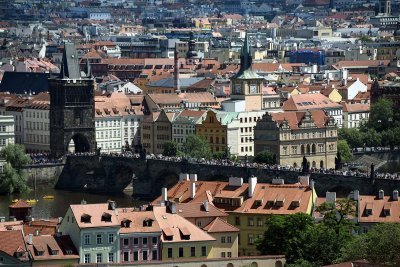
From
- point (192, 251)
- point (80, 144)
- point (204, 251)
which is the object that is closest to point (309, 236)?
point (204, 251)

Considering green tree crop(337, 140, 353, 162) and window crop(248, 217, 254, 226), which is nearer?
window crop(248, 217, 254, 226)

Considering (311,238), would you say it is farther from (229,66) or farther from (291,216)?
(229,66)

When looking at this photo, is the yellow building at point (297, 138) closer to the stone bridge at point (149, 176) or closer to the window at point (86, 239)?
the stone bridge at point (149, 176)

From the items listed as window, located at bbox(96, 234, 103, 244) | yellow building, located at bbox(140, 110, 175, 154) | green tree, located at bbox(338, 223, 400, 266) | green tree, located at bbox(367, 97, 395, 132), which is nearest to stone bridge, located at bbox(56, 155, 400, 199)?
yellow building, located at bbox(140, 110, 175, 154)

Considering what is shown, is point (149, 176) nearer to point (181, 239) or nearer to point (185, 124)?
point (185, 124)

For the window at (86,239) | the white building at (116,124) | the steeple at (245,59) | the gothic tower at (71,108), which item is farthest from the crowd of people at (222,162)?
the window at (86,239)

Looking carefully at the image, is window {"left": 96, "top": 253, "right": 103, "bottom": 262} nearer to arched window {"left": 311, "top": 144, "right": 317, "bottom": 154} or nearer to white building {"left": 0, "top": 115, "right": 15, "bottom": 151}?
arched window {"left": 311, "top": 144, "right": 317, "bottom": 154}
